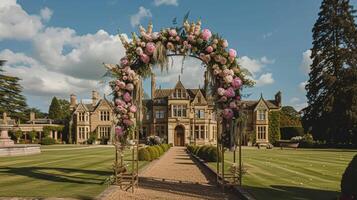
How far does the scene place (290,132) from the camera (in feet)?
199

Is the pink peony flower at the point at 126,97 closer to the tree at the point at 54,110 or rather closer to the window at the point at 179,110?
the window at the point at 179,110

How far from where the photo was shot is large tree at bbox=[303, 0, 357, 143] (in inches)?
1628

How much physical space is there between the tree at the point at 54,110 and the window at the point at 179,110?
41.0m

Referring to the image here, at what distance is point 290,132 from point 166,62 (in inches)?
2099

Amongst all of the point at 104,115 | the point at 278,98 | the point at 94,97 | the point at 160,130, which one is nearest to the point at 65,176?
the point at 160,130

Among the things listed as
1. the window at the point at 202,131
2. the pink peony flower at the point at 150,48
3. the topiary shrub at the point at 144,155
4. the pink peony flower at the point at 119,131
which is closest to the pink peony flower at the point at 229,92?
the pink peony flower at the point at 150,48

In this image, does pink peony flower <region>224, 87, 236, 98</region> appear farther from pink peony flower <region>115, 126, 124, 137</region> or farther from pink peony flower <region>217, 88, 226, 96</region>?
pink peony flower <region>115, 126, 124, 137</region>

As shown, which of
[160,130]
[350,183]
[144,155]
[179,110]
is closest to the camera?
[350,183]

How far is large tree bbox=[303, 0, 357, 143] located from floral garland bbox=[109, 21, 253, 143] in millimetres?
33301

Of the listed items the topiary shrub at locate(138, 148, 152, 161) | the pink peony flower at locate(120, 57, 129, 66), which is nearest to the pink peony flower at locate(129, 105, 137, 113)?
the pink peony flower at locate(120, 57, 129, 66)

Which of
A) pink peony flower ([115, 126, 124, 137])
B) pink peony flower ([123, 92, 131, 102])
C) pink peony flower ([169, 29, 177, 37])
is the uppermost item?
pink peony flower ([169, 29, 177, 37])

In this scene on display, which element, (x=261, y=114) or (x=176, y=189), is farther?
(x=261, y=114)

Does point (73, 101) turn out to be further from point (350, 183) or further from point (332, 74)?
point (350, 183)

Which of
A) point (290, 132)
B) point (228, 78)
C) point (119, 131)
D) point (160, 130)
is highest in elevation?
point (228, 78)
